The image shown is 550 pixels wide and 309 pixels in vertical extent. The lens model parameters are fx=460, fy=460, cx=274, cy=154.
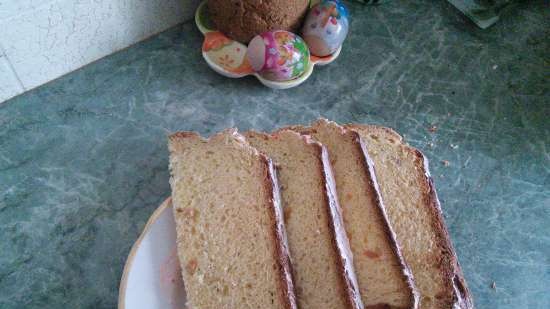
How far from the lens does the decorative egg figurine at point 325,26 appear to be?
1.61m

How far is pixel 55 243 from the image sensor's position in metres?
1.23

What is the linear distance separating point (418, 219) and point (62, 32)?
3.95ft

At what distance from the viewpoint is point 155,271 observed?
102 centimetres

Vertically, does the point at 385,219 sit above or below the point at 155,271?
above

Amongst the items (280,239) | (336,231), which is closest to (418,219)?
(336,231)

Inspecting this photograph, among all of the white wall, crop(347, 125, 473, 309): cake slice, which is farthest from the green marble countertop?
crop(347, 125, 473, 309): cake slice

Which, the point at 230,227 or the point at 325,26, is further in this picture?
the point at 325,26

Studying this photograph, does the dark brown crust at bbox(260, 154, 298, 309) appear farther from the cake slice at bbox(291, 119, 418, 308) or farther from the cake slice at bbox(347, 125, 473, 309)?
the cake slice at bbox(347, 125, 473, 309)

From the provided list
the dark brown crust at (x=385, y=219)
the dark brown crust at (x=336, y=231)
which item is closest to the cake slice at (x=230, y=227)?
the dark brown crust at (x=336, y=231)

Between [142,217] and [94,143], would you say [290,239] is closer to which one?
[142,217]

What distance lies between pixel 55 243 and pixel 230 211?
517 mm

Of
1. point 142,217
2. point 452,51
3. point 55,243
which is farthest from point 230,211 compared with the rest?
point 452,51

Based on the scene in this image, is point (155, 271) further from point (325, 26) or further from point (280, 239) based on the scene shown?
point (325, 26)

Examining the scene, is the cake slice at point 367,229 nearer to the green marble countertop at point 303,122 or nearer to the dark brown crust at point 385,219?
the dark brown crust at point 385,219
